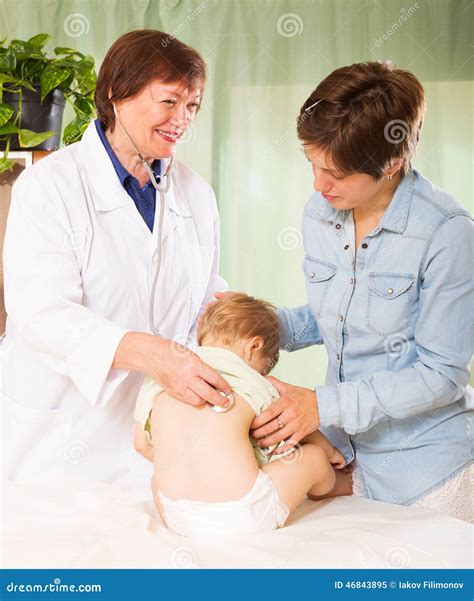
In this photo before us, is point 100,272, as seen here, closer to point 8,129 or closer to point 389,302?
point 389,302

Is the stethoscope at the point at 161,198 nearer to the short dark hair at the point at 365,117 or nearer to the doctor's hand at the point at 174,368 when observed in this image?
the doctor's hand at the point at 174,368

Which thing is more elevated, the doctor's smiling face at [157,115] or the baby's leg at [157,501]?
the doctor's smiling face at [157,115]

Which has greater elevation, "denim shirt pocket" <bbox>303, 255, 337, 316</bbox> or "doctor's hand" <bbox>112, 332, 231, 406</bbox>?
"denim shirt pocket" <bbox>303, 255, 337, 316</bbox>

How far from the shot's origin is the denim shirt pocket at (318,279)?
1.51 m

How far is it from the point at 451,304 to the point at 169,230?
2.21 feet

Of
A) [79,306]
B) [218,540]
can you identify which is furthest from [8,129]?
[218,540]

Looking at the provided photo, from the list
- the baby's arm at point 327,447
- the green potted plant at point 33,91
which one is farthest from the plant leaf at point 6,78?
the baby's arm at point 327,447

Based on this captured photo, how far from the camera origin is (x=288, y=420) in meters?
1.37

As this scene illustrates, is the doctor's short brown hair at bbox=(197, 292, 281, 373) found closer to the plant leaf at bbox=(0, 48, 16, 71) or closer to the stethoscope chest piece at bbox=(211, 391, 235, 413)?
the stethoscope chest piece at bbox=(211, 391, 235, 413)

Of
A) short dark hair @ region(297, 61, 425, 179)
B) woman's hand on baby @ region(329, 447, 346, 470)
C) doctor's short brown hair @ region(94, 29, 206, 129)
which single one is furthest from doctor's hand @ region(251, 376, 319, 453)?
doctor's short brown hair @ region(94, 29, 206, 129)

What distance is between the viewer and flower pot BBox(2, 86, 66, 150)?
2492mm

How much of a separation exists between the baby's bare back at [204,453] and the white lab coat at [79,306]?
19cm

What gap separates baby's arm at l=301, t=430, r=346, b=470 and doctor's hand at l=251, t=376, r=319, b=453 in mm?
78
